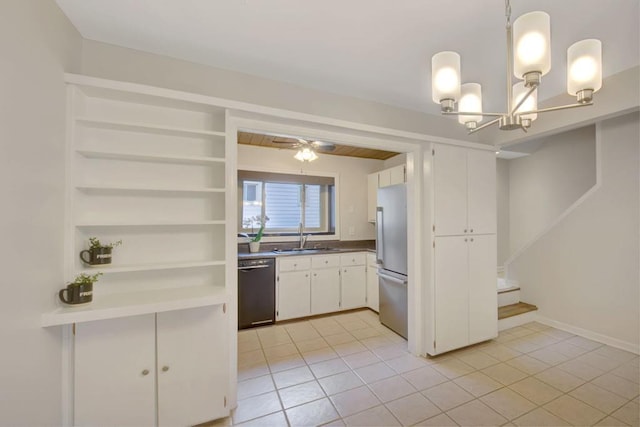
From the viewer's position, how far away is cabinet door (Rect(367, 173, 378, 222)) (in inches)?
167

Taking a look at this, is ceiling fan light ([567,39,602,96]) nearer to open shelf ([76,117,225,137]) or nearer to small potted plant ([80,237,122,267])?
open shelf ([76,117,225,137])

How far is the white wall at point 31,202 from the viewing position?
1.04 meters

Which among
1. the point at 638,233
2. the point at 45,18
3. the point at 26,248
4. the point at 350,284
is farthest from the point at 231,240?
the point at 638,233

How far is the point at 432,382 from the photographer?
7.11 feet

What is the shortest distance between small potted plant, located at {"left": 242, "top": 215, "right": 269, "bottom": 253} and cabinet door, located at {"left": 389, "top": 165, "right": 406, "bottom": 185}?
197 centimetres

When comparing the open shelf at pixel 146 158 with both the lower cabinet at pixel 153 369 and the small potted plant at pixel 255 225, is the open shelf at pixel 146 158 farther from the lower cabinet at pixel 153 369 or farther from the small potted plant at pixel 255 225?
the small potted plant at pixel 255 225

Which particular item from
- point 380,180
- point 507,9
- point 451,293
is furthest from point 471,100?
point 380,180

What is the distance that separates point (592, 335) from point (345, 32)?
394 cm

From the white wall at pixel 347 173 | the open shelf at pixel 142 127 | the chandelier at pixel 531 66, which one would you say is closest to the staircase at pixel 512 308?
the white wall at pixel 347 173

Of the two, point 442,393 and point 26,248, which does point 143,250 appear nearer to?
point 26,248

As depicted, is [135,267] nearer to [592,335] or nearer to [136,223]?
[136,223]

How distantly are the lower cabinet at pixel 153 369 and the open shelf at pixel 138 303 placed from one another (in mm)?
112

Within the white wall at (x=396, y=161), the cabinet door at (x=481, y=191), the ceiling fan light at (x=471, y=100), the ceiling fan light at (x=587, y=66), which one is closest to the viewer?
the ceiling fan light at (x=587, y=66)

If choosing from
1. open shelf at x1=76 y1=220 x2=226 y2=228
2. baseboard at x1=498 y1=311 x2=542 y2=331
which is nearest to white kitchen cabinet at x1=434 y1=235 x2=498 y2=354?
baseboard at x1=498 y1=311 x2=542 y2=331
